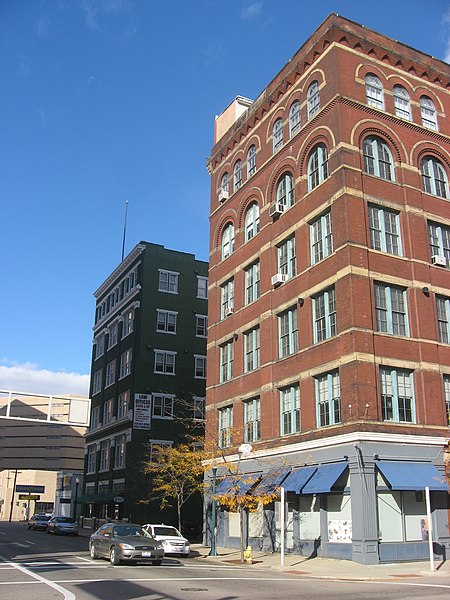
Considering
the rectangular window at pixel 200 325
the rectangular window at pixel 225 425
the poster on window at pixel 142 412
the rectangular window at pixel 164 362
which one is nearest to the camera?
the rectangular window at pixel 225 425

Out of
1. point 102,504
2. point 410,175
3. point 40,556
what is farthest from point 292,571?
point 102,504

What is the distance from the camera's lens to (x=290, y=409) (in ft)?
101

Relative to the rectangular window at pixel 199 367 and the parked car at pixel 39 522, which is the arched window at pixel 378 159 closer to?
the rectangular window at pixel 199 367

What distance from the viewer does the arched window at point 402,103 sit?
32.5 metres

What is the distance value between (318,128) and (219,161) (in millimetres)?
13016

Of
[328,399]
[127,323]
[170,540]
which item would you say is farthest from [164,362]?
[328,399]

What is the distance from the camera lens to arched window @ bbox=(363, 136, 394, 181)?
30172 mm

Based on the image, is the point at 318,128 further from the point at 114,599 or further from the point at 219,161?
the point at 114,599

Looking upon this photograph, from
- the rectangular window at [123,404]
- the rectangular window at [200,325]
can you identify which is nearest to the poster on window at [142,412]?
the rectangular window at [123,404]

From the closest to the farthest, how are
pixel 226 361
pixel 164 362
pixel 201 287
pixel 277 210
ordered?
pixel 277 210
pixel 226 361
pixel 164 362
pixel 201 287

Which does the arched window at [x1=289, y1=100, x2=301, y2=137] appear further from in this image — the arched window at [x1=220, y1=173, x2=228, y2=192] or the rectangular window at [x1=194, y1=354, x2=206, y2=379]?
the rectangular window at [x1=194, y1=354, x2=206, y2=379]

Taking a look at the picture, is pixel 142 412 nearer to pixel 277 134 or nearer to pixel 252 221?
pixel 252 221

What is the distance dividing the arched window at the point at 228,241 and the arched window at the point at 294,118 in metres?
7.98

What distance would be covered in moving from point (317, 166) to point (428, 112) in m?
7.33
